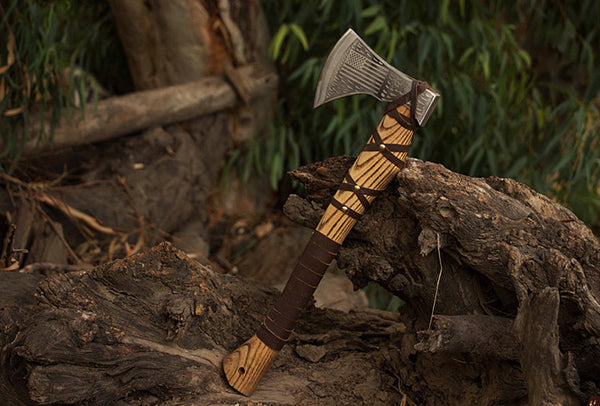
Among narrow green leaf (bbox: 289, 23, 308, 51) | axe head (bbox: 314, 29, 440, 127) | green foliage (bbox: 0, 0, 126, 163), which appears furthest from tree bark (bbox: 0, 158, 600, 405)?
narrow green leaf (bbox: 289, 23, 308, 51)

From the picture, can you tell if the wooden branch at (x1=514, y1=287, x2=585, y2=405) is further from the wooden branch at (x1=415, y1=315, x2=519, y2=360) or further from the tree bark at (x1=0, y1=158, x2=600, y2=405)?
the wooden branch at (x1=415, y1=315, x2=519, y2=360)

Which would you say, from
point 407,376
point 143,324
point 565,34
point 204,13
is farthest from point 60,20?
point 565,34

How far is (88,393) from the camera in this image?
4.14 ft

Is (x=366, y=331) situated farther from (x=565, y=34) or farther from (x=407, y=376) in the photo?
(x=565, y=34)

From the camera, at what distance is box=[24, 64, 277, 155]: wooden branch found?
253 centimetres

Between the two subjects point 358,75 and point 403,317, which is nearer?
point 358,75

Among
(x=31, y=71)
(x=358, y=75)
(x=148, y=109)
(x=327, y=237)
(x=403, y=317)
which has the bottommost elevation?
(x=148, y=109)

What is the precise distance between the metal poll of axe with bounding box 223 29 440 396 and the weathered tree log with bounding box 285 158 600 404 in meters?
0.06

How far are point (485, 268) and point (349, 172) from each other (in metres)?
0.36

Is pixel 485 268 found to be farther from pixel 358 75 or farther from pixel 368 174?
pixel 358 75

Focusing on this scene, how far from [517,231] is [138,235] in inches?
66.1

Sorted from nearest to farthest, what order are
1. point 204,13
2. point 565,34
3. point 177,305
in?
point 177,305 → point 204,13 → point 565,34

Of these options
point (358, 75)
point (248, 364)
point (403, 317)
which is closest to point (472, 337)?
point (403, 317)

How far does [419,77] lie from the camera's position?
9.01 feet
